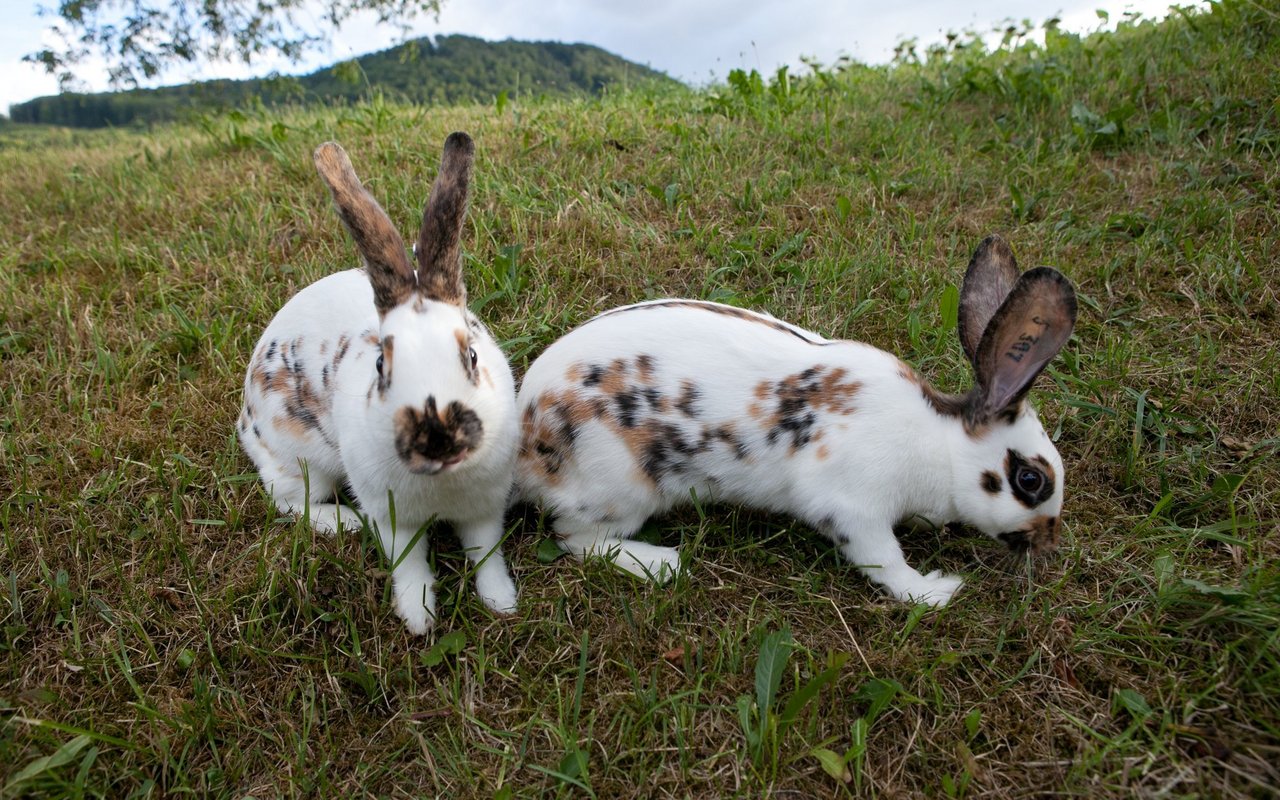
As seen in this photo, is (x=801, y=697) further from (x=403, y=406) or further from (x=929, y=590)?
(x=403, y=406)

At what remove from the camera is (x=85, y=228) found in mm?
5176

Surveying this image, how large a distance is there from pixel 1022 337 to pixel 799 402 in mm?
712

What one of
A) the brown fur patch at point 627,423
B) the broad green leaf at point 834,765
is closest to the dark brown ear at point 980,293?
the brown fur patch at point 627,423

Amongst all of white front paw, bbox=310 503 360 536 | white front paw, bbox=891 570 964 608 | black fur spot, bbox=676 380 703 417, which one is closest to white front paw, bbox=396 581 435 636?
white front paw, bbox=310 503 360 536

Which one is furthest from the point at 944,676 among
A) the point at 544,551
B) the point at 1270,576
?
the point at 544,551

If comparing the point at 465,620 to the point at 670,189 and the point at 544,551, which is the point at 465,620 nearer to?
the point at 544,551

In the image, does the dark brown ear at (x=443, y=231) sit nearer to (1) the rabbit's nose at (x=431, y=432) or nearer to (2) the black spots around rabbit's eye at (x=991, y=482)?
(1) the rabbit's nose at (x=431, y=432)

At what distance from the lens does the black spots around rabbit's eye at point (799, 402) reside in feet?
9.17

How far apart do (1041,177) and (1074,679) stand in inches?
136

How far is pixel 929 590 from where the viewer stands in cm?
268

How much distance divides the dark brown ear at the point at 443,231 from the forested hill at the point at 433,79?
4.50 meters

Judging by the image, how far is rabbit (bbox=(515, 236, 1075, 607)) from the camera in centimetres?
269

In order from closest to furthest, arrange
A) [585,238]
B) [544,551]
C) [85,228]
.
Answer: [544,551] < [585,238] < [85,228]

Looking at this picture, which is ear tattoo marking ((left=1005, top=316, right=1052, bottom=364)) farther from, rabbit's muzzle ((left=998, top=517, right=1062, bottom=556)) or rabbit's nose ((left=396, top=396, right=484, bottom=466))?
rabbit's nose ((left=396, top=396, right=484, bottom=466))
